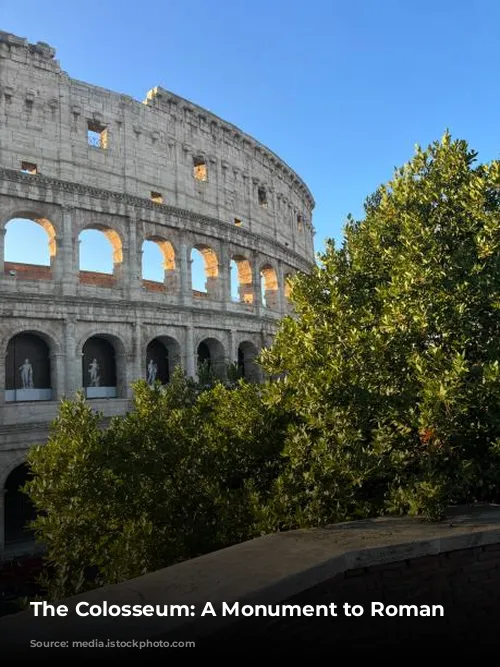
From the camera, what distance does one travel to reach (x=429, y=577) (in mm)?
6391

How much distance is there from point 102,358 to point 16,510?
6958 millimetres

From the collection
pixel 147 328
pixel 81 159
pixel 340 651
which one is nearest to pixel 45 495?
pixel 340 651

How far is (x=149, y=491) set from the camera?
10070mm

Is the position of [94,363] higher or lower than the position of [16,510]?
higher

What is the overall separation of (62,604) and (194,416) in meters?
6.02

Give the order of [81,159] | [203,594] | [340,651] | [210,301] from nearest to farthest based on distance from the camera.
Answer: [203,594], [340,651], [81,159], [210,301]

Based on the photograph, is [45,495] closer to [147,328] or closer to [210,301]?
[147,328]

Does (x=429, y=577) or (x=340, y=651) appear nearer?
(x=340, y=651)

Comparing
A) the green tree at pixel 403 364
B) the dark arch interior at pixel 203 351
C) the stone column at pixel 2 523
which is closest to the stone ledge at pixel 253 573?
the green tree at pixel 403 364

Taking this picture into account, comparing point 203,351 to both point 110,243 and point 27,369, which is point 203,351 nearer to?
point 110,243

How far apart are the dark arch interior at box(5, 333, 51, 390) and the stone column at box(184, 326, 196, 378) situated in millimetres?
6194

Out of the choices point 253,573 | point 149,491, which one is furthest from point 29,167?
point 253,573

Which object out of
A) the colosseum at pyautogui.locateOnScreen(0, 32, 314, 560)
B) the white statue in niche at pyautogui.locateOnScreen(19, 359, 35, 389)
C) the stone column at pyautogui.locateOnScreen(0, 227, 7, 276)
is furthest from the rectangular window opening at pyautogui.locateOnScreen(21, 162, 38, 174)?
the white statue in niche at pyautogui.locateOnScreen(19, 359, 35, 389)

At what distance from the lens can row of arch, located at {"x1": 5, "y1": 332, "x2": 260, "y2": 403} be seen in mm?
20750
